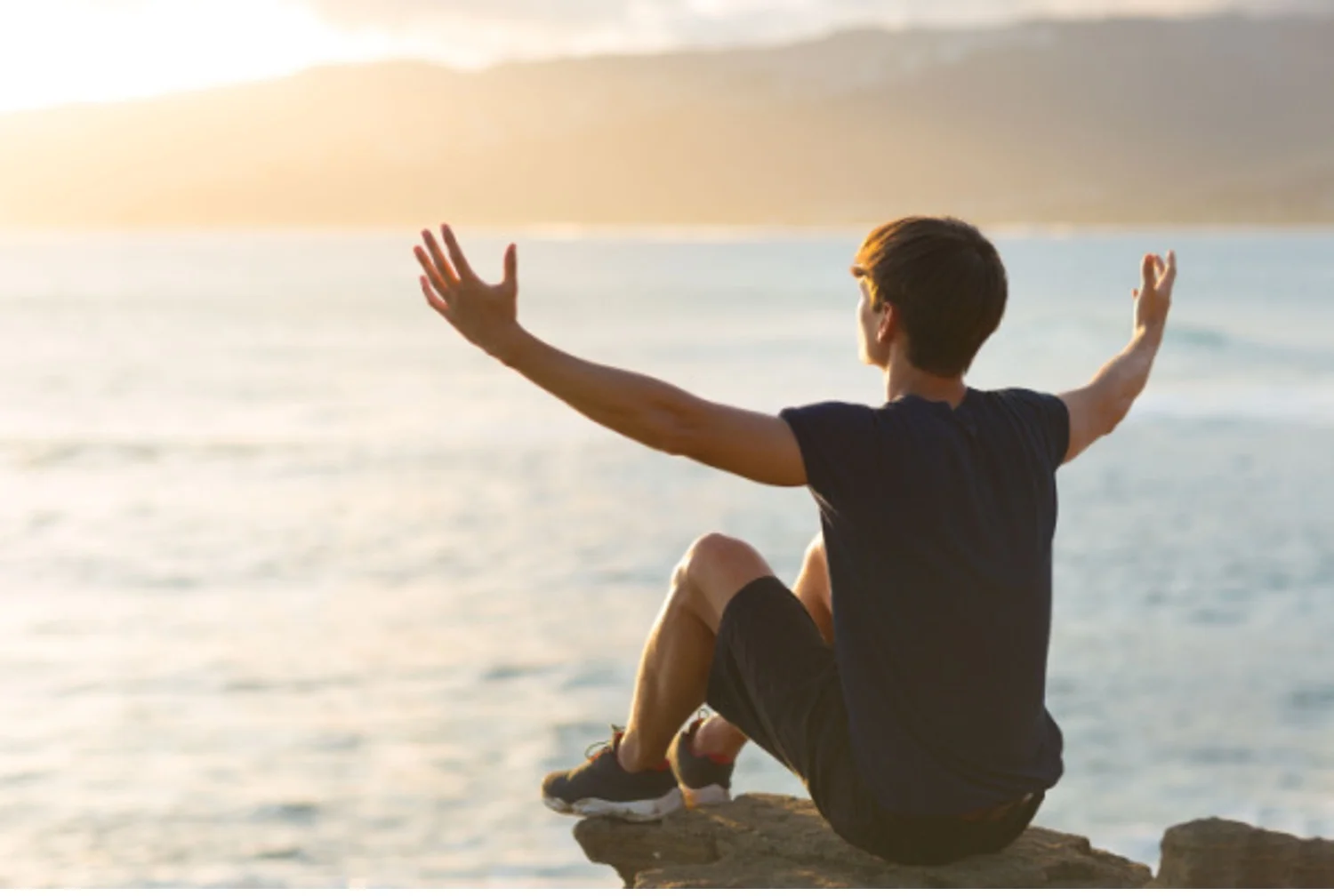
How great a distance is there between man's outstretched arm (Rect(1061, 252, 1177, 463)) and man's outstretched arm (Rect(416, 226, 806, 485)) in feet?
2.46

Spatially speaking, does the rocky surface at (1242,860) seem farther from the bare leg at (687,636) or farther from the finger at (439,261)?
the finger at (439,261)

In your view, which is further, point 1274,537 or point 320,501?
point 320,501

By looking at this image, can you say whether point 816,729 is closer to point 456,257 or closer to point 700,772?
point 700,772

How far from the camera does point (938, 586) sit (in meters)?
3.28

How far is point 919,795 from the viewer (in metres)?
3.40

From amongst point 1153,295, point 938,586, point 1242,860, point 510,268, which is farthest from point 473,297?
point 1242,860

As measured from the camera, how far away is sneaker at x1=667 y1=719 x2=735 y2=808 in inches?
170

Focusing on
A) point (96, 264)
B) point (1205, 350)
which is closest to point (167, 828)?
point (1205, 350)

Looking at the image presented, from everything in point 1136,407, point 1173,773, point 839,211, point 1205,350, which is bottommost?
point 1173,773

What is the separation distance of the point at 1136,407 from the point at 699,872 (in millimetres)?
23215

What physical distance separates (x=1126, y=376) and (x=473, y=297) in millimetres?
1692

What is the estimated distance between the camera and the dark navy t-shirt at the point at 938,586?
10.6 feet

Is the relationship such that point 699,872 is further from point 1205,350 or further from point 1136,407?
point 1205,350

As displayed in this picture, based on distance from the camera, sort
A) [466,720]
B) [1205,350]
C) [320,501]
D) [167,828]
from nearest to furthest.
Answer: [167,828], [466,720], [320,501], [1205,350]
